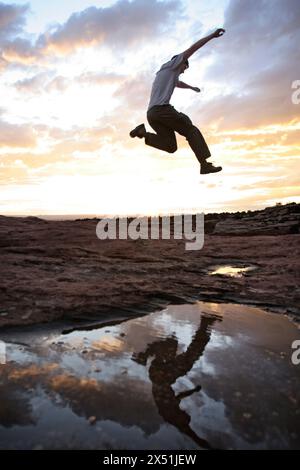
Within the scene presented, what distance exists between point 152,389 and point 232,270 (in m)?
4.63

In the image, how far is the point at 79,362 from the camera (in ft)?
9.00

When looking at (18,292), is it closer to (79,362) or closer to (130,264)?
(79,362)

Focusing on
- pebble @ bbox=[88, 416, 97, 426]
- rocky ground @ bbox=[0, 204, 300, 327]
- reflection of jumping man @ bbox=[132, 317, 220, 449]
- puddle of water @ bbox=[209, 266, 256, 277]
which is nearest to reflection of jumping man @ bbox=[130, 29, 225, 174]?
puddle of water @ bbox=[209, 266, 256, 277]

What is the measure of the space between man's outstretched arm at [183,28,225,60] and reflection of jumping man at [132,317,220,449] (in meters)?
3.67

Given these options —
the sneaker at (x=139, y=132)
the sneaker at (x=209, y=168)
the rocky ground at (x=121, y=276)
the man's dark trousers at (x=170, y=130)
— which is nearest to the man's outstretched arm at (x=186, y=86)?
the man's dark trousers at (x=170, y=130)

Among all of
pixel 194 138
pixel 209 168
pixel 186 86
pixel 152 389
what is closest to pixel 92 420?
pixel 152 389

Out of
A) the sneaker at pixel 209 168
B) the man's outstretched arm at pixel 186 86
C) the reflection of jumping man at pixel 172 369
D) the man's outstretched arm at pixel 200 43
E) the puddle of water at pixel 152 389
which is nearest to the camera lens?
the puddle of water at pixel 152 389

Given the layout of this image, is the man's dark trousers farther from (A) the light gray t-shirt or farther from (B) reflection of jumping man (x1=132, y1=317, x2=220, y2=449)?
(B) reflection of jumping man (x1=132, y1=317, x2=220, y2=449)

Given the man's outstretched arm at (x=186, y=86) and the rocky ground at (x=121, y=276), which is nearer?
the rocky ground at (x=121, y=276)

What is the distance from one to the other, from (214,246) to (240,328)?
6507 mm

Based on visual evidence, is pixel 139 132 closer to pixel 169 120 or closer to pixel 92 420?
pixel 169 120

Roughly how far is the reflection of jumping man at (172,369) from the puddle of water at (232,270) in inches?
103

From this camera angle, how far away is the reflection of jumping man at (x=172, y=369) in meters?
2.07

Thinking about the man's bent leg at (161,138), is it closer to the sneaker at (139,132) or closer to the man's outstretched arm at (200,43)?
the sneaker at (139,132)
